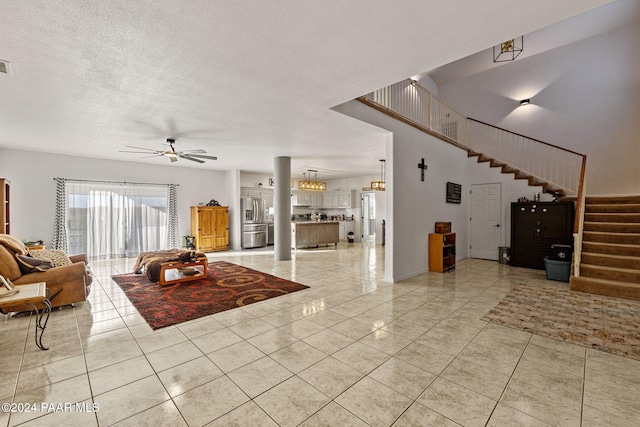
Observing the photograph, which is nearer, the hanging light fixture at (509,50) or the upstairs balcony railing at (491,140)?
the upstairs balcony railing at (491,140)

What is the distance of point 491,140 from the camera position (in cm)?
800

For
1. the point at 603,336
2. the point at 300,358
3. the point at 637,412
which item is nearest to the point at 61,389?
the point at 300,358

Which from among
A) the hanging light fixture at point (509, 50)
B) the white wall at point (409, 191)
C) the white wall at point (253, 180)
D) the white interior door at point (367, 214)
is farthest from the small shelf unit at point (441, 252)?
the white wall at point (253, 180)

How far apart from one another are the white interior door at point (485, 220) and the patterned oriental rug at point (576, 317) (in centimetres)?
→ 282

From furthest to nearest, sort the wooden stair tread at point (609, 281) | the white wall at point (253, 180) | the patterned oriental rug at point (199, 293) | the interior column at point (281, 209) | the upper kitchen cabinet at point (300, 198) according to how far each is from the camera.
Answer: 1. the upper kitchen cabinet at point (300, 198)
2. the white wall at point (253, 180)
3. the interior column at point (281, 209)
4. the wooden stair tread at point (609, 281)
5. the patterned oriental rug at point (199, 293)

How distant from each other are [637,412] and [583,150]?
732 centimetres

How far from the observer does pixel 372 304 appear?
12.3 ft

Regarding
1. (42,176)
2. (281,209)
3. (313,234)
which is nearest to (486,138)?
(313,234)

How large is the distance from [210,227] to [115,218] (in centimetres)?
254

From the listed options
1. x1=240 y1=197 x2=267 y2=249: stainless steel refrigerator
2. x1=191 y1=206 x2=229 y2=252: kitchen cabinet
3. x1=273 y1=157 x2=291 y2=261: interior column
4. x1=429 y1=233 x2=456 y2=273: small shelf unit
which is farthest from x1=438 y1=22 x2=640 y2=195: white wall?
x1=191 y1=206 x2=229 y2=252: kitchen cabinet

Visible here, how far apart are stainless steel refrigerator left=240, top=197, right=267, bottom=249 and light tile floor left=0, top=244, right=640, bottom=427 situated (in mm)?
5828

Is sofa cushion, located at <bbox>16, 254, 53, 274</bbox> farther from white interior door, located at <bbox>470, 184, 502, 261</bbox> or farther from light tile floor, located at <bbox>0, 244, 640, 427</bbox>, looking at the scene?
white interior door, located at <bbox>470, 184, 502, 261</bbox>

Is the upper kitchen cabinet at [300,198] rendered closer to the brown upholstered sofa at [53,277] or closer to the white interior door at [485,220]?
the white interior door at [485,220]

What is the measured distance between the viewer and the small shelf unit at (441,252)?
566 cm
